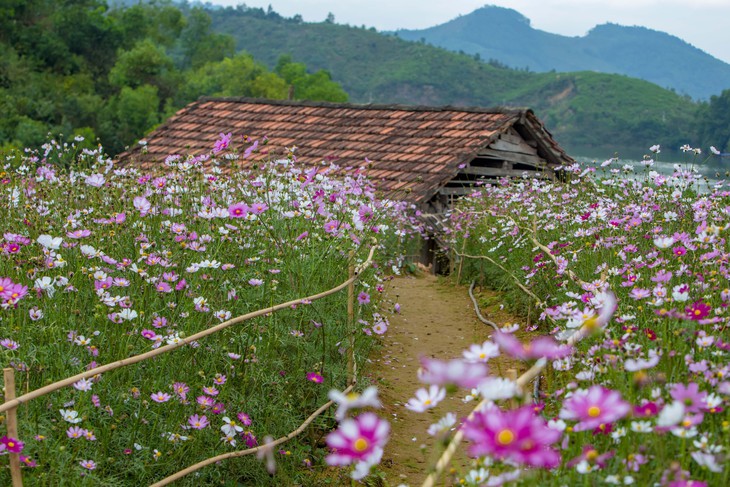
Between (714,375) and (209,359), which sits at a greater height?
(714,375)

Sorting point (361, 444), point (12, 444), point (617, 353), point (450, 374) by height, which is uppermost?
point (450, 374)

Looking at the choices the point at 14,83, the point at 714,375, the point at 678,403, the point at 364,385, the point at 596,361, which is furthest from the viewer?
the point at 14,83

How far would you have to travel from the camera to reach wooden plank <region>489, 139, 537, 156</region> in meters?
14.0

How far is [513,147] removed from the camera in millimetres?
14484

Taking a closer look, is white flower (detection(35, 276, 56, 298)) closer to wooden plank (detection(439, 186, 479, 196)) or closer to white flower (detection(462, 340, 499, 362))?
white flower (detection(462, 340, 499, 362))

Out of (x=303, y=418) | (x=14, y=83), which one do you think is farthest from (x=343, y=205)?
(x=14, y=83)

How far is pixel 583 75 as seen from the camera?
113250 mm

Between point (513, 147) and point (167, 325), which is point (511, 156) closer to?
point (513, 147)

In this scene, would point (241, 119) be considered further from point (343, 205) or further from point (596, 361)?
point (596, 361)

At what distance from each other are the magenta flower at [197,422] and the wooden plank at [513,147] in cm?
1100

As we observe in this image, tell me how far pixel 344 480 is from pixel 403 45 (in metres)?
138

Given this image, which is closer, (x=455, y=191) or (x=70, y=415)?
(x=70, y=415)

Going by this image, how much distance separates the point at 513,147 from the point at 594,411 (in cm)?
1320

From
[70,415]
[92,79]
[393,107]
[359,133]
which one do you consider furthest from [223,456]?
[92,79]
